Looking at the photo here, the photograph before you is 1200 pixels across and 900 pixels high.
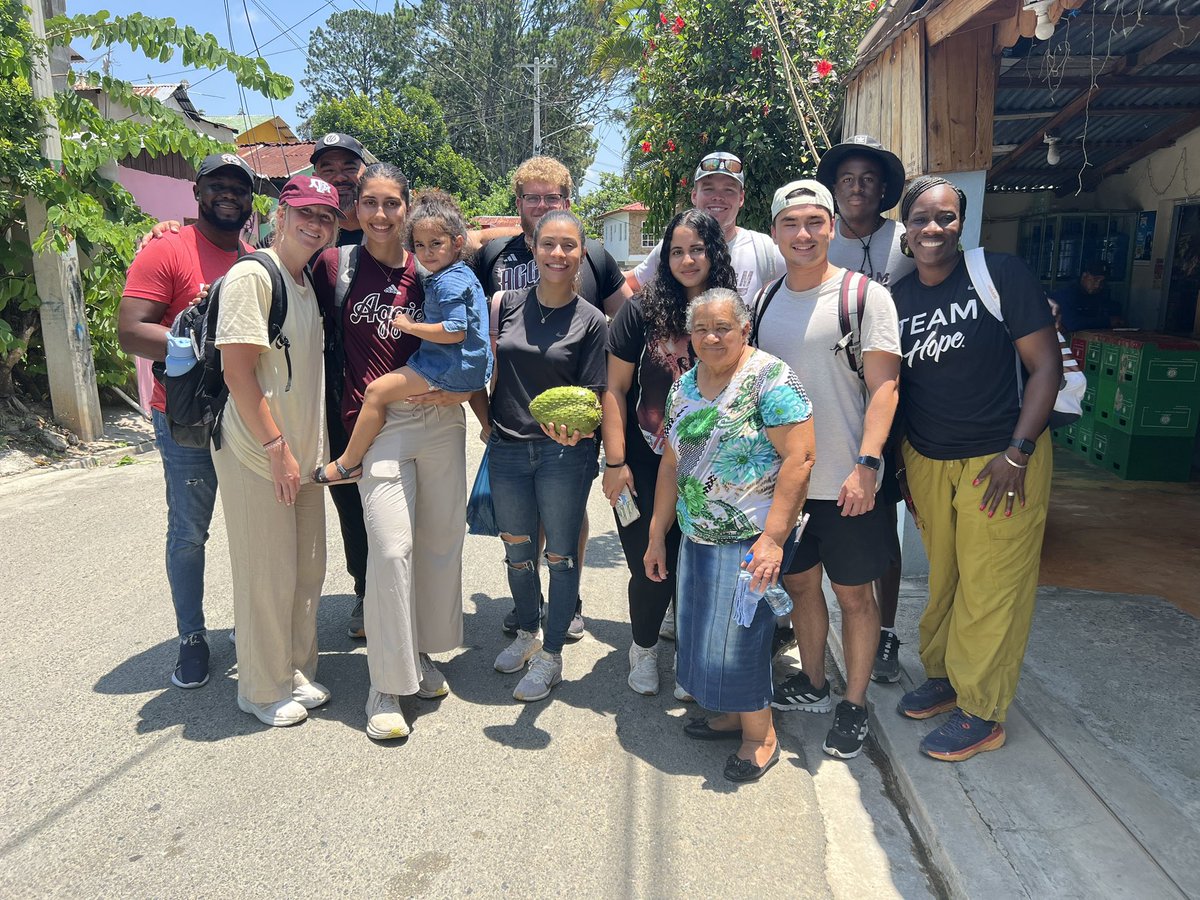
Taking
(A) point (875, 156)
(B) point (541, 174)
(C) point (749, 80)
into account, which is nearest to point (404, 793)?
(B) point (541, 174)

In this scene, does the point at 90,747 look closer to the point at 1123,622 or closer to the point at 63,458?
the point at 1123,622

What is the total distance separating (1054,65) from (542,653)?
14.5 feet

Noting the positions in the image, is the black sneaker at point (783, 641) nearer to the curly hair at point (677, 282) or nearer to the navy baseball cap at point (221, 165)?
the curly hair at point (677, 282)

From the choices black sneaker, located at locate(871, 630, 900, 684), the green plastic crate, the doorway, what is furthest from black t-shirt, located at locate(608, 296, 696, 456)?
the doorway

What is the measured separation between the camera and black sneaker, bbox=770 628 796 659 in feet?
13.2

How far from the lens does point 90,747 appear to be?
323 cm

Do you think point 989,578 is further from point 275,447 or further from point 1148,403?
point 1148,403

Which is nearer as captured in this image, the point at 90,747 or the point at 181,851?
the point at 181,851

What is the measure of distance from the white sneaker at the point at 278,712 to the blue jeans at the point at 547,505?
1043 millimetres

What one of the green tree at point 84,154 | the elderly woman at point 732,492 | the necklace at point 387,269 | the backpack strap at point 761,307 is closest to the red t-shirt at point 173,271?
the necklace at point 387,269

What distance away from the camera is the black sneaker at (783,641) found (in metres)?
4.03

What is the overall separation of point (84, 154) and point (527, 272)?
20.7ft

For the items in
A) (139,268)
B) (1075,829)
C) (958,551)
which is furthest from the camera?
(139,268)

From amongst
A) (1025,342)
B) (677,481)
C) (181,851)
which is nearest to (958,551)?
(1025,342)
